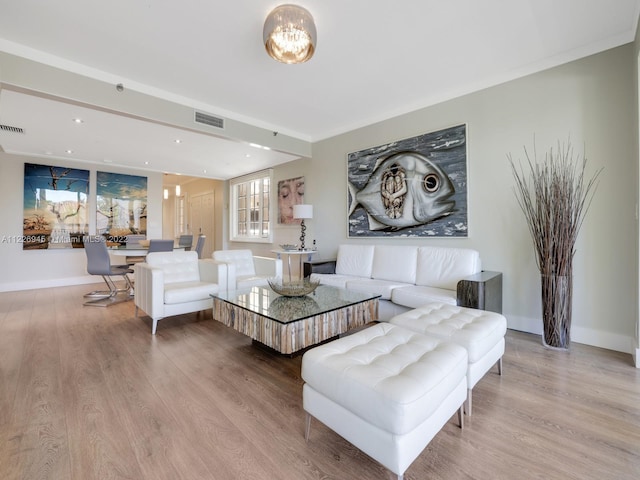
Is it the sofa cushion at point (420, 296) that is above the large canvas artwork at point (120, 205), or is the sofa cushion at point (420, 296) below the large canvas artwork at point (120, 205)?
below

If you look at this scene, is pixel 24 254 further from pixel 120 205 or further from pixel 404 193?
pixel 404 193

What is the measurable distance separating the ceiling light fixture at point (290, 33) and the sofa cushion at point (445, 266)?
2.45m

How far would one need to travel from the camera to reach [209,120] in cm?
378

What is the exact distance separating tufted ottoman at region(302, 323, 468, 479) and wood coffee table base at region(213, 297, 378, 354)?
2.00 feet

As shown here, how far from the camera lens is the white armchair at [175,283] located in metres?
3.00

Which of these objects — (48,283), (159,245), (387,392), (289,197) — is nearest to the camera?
(387,392)

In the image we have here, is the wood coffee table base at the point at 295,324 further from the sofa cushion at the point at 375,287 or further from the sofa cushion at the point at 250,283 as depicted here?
the sofa cushion at the point at 250,283

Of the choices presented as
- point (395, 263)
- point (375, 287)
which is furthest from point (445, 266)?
point (375, 287)

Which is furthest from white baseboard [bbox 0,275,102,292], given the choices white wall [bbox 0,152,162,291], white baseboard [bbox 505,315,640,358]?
white baseboard [bbox 505,315,640,358]

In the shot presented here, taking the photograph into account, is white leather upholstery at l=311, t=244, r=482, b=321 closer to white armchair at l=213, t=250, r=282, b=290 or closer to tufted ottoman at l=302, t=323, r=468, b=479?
white armchair at l=213, t=250, r=282, b=290

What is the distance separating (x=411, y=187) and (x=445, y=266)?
3.79 feet

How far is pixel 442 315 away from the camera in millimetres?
2072

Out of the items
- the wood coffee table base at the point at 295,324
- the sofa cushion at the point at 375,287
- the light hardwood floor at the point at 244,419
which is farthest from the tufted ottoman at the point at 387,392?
the sofa cushion at the point at 375,287

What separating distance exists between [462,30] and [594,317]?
9.22 ft
